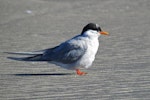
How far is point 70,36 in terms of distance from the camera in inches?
563

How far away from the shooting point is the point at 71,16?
1820 cm

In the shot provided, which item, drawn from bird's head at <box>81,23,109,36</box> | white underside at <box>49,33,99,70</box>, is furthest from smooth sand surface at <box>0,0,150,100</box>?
bird's head at <box>81,23,109,36</box>

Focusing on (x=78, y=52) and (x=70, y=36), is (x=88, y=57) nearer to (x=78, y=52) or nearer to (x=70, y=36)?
(x=78, y=52)

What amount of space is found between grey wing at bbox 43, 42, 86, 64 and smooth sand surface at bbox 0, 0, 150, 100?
0.23m

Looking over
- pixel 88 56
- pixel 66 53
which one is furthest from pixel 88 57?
pixel 66 53

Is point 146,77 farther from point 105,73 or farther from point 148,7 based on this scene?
point 148,7

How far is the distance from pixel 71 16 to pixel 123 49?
6259 millimetres

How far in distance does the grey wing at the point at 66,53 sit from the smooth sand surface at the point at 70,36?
0.76 feet

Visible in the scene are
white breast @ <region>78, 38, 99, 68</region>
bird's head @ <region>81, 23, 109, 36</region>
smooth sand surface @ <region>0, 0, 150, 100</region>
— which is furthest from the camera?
bird's head @ <region>81, 23, 109, 36</region>

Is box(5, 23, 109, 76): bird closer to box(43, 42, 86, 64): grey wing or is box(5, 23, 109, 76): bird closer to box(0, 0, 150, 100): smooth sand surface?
box(43, 42, 86, 64): grey wing

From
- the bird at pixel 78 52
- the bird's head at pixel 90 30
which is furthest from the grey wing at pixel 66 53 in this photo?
the bird's head at pixel 90 30

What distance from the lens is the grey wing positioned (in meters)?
9.52

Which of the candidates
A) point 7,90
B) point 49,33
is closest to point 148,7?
point 49,33

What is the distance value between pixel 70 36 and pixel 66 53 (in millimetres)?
4645
